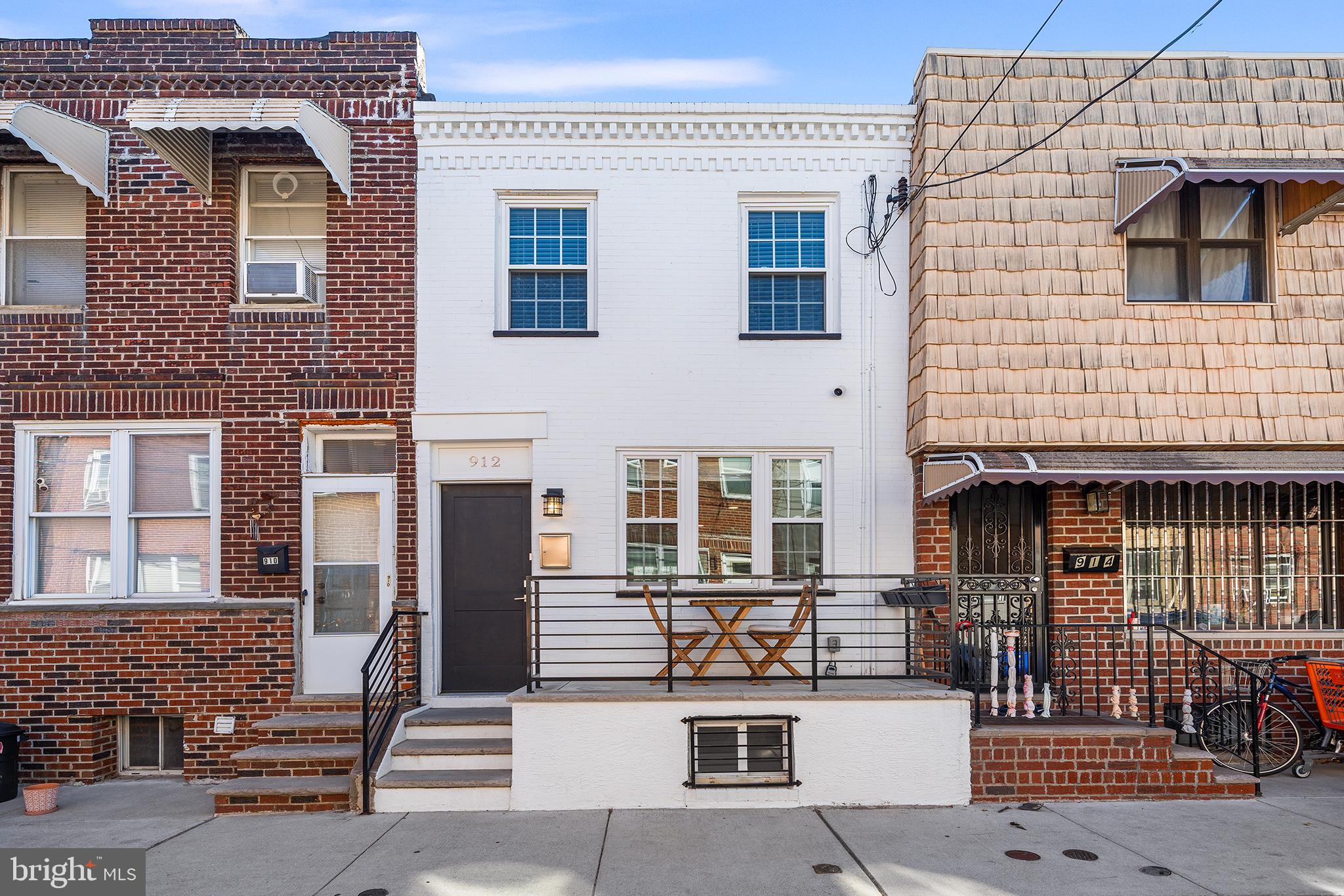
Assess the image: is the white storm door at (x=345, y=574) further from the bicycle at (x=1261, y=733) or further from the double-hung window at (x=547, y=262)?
the bicycle at (x=1261, y=733)

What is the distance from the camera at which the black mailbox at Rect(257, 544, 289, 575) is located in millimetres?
8469

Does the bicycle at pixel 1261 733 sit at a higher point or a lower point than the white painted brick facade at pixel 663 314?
lower

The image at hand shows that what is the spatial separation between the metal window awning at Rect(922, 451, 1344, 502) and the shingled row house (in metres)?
0.06

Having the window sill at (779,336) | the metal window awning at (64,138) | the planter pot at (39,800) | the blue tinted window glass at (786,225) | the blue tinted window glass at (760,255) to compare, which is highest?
the metal window awning at (64,138)

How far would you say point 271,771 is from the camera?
774 cm

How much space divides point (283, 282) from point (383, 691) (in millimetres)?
3867

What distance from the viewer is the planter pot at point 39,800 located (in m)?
7.40

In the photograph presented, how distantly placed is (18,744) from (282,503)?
300 cm

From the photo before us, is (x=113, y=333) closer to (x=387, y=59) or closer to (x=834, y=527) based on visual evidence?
(x=387, y=59)

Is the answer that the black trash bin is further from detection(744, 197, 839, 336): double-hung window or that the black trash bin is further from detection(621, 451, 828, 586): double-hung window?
detection(744, 197, 839, 336): double-hung window

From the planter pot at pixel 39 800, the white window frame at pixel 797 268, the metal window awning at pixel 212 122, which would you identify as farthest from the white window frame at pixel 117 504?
the white window frame at pixel 797 268

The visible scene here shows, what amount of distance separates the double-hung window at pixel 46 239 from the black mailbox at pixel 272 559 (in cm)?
298

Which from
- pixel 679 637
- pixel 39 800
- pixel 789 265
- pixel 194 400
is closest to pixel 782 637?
pixel 679 637

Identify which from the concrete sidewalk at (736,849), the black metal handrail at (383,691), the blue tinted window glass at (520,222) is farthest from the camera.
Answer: the blue tinted window glass at (520,222)
